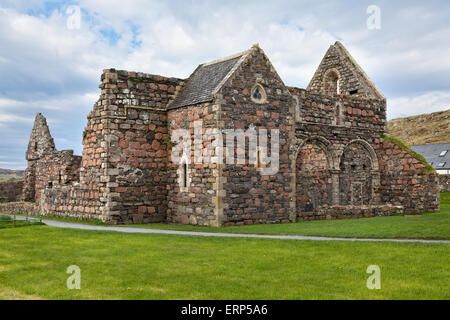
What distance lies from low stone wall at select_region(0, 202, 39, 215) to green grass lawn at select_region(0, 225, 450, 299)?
11.5 metres

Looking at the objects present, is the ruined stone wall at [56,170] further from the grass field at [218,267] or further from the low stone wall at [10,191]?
the grass field at [218,267]

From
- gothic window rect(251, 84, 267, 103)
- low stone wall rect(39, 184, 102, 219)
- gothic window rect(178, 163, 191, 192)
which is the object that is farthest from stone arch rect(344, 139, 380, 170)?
low stone wall rect(39, 184, 102, 219)

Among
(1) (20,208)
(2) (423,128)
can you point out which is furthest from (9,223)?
(2) (423,128)

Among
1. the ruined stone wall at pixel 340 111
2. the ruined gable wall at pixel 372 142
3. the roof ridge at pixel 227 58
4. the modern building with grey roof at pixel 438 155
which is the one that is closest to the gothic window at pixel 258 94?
the roof ridge at pixel 227 58

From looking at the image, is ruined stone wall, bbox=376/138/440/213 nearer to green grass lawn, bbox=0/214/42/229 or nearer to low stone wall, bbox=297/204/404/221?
low stone wall, bbox=297/204/404/221

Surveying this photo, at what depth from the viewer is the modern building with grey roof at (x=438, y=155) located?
5397 centimetres

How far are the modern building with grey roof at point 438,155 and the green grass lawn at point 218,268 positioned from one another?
46530 millimetres

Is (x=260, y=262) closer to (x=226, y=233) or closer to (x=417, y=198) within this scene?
(x=226, y=233)

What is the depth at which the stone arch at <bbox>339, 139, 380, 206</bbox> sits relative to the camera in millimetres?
25656

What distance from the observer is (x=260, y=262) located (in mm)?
10062
